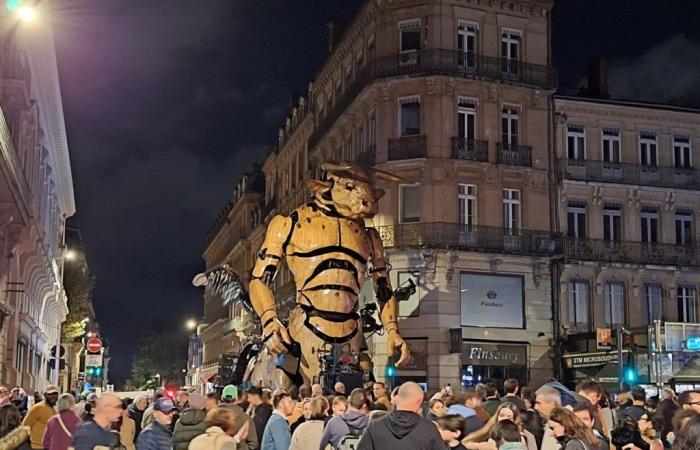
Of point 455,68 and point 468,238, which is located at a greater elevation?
point 455,68

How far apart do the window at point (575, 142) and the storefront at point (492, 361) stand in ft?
26.6

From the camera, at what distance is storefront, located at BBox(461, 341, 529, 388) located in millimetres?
34844

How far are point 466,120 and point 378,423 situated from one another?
99.8ft

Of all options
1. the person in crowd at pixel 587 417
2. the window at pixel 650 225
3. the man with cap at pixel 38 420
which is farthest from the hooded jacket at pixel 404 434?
the window at pixel 650 225

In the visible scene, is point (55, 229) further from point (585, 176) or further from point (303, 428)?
point (303, 428)

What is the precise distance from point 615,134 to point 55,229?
29.9 meters

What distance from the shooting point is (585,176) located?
38.1 m

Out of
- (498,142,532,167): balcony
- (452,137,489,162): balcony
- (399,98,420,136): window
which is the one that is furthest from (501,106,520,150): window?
(399,98,420,136): window

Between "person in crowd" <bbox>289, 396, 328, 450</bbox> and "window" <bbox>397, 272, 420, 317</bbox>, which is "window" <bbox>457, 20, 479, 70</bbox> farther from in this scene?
"person in crowd" <bbox>289, 396, 328, 450</bbox>

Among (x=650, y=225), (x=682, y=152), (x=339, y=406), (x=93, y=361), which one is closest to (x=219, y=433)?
(x=339, y=406)

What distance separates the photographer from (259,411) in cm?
1109

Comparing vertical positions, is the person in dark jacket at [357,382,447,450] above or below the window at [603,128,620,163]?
below

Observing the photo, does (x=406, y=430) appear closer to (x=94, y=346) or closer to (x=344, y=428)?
(x=344, y=428)

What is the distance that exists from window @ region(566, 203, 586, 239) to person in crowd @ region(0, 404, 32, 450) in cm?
3109
